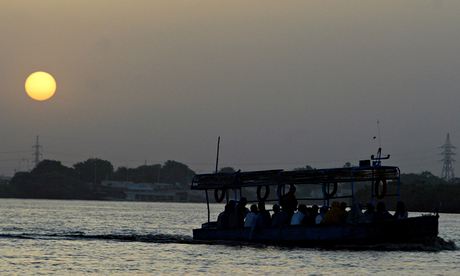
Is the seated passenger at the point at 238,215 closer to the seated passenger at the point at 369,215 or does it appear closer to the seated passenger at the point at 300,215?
the seated passenger at the point at 300,215

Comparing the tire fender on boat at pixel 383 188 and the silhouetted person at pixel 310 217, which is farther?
the silhouetted person at pixel 310 217

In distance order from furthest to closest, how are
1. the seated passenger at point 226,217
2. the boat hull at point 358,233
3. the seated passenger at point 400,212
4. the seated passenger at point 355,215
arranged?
the seated passenger at point 226,217 → the seated passenger at point 400,212 → the seated passenger at point 355,215 → the boat hull at point 358,233

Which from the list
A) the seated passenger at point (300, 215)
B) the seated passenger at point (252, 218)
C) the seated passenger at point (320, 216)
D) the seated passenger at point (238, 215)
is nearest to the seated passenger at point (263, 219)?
the seated passenger at point (252, 218)

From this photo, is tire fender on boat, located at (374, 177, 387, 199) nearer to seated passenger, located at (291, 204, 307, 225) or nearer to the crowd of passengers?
the crowd of passengers

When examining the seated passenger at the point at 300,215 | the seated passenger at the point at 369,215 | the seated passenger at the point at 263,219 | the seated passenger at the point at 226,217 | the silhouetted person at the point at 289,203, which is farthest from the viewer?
the seated passenger at the point at 226,217

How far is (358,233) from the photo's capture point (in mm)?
45531

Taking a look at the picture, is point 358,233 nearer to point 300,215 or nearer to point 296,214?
point 300,215

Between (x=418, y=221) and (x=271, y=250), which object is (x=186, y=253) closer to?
(x=271, y=250)

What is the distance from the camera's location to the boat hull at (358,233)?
4541cm

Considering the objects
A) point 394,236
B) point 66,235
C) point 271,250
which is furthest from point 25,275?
point 66,235

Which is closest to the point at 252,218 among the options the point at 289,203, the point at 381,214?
the point at 289,203

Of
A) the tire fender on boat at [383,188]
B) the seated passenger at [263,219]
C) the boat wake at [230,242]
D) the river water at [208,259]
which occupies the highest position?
the tire fender on boat at [383,188]

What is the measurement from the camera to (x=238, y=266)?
41750 millimetres

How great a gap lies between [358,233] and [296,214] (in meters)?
3.29
